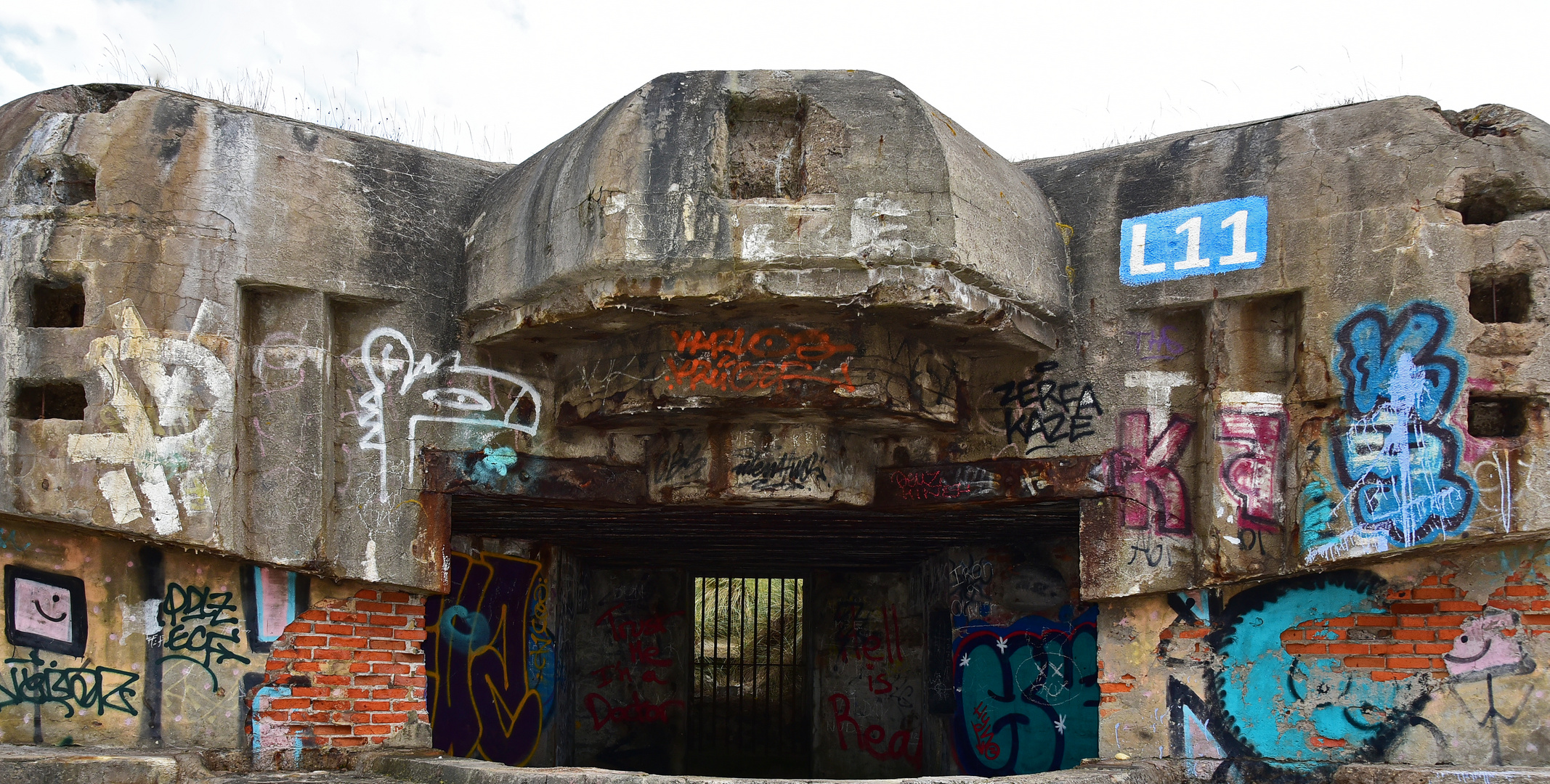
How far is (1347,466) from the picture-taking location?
576 cm

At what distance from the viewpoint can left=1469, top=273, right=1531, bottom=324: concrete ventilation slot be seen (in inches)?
221

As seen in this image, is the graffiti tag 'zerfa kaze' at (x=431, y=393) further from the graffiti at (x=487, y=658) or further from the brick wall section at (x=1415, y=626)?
the brick wall section at (x=1415, y=626)

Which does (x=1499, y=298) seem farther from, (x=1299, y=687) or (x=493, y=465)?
(x=493, y=465)

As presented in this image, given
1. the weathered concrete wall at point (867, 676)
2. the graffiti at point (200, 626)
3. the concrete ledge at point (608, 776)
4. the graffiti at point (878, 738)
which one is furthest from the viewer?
the weathered concrete wall at point (867, 676)

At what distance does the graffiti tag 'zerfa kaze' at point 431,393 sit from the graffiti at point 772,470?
1284 millimetres

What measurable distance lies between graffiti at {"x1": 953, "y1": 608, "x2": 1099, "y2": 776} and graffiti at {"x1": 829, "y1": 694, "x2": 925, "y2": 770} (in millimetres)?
1343

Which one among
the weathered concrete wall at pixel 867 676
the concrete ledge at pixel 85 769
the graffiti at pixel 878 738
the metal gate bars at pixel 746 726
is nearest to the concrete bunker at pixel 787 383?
the concrete ledge at pixel 85 769

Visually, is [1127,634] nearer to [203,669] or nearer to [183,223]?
[203,669]

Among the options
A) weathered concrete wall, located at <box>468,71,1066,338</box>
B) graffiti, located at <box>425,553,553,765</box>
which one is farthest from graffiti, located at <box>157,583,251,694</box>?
weathered concrete wall, located at <box>468,71,1066,338</box>

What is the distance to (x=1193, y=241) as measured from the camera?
6270 mm

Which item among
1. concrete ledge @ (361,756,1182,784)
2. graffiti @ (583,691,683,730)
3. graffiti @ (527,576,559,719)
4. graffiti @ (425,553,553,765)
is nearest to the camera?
concrete ledge @ (361,756,1182,784)

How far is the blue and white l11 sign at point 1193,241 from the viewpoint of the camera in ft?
20.1

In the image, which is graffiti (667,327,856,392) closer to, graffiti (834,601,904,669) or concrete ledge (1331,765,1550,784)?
concrete ledge (1331,765,1550,784)

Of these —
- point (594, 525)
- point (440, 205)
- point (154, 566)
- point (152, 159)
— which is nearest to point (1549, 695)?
point (594, 525)
